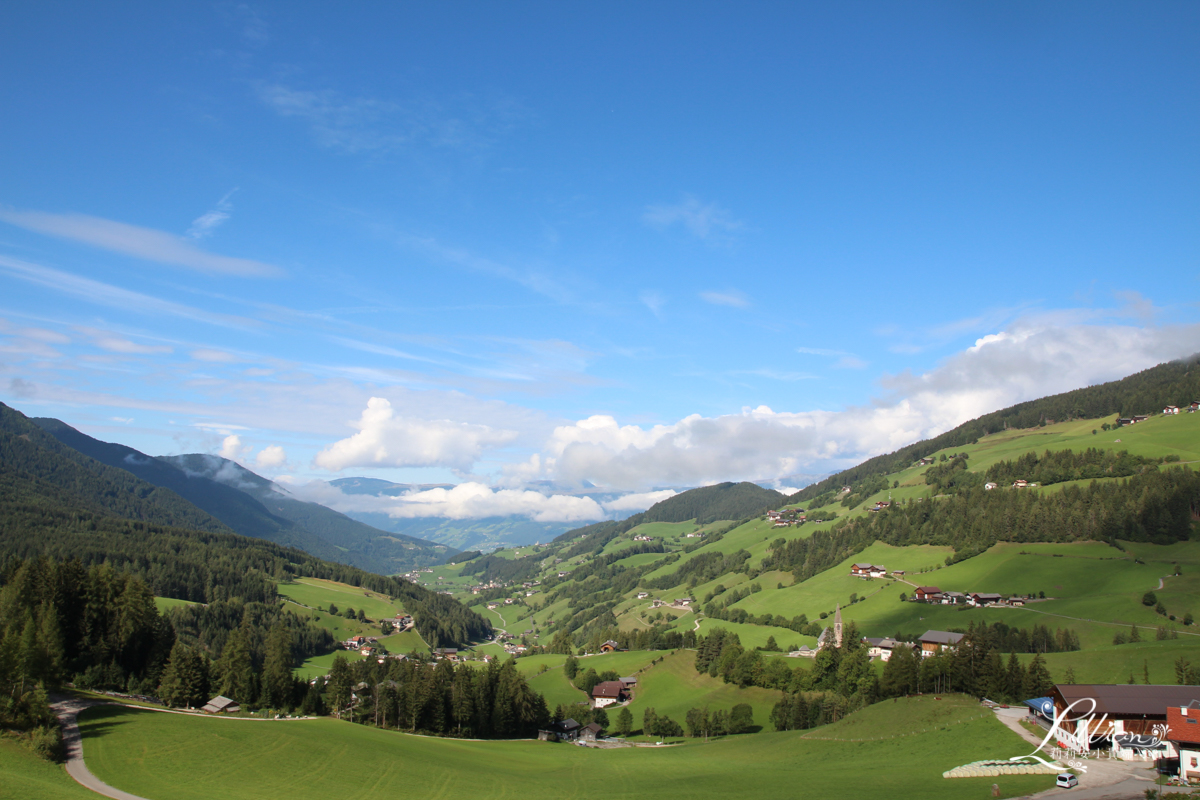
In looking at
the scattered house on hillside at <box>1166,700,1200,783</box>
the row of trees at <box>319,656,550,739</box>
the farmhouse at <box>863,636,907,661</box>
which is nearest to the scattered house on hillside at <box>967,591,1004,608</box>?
the farmhouse at <box>863,636,907,661</box>

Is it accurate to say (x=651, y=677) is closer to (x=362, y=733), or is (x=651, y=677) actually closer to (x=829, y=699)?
(x=829, y=699)

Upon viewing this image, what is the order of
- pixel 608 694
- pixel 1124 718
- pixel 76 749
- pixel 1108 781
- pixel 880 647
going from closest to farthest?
1. pixel 1108 781
2. pixel 76 749
3. pixel 1124 718
4. pixel 880 647
5. pixel 608 694

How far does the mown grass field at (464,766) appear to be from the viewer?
42750mm

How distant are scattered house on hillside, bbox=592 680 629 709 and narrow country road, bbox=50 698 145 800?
82760 millimetres

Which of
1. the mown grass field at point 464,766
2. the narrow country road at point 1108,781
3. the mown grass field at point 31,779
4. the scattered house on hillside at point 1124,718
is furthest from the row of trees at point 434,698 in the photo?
the scattered house on hillside at point 1124,718

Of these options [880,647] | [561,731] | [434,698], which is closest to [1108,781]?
[434,698]

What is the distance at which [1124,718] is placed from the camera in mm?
46719

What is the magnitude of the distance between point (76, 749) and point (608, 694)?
8957cm

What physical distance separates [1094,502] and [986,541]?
26.1 metres

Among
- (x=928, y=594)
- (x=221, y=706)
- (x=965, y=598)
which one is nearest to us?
(x=221, y=706)

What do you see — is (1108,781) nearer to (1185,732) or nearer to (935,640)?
(1185,732)

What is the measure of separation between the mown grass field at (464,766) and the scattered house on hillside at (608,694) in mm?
52031

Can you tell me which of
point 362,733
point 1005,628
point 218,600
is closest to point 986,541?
point 1005,628

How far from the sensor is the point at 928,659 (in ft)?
247
